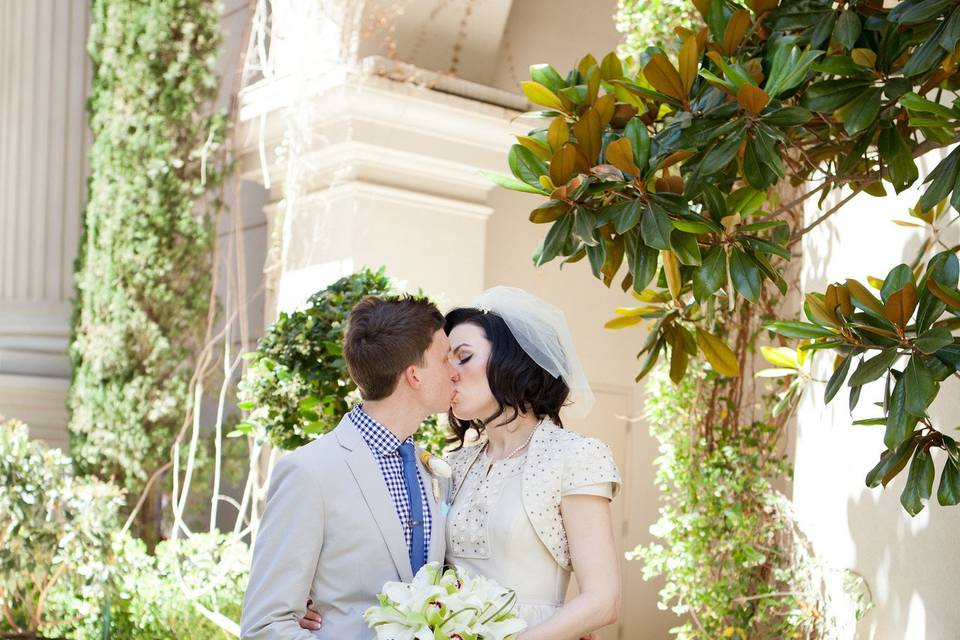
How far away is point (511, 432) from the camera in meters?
2.93

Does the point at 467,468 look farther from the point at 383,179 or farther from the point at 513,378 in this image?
the point at 383,179

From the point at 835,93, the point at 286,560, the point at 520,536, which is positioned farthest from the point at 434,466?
the point at 835,93

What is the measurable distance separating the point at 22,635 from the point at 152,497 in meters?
1.17

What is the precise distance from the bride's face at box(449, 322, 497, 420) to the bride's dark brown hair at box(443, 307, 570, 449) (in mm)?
13

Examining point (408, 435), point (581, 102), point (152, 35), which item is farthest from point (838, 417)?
point (152, 35)

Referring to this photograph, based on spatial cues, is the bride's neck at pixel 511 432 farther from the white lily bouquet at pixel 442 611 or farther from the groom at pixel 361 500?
the white lily bouquet at pixel 442 611

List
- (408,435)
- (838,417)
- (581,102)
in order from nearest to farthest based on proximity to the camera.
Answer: (408,435), (581,102), (838,417)

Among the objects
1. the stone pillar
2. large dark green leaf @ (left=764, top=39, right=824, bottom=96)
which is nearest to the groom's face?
large dark green leaf @ (left=764, top=39, right=824, bottom=96)

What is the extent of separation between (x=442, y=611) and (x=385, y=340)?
66 centimetres

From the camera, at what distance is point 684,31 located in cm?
282

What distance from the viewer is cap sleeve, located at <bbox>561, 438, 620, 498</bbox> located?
264cm

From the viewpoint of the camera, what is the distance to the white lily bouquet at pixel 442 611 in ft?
7.16

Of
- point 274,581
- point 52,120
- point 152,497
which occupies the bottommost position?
point 152,497

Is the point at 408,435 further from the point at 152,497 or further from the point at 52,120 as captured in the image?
the point at 52,120
